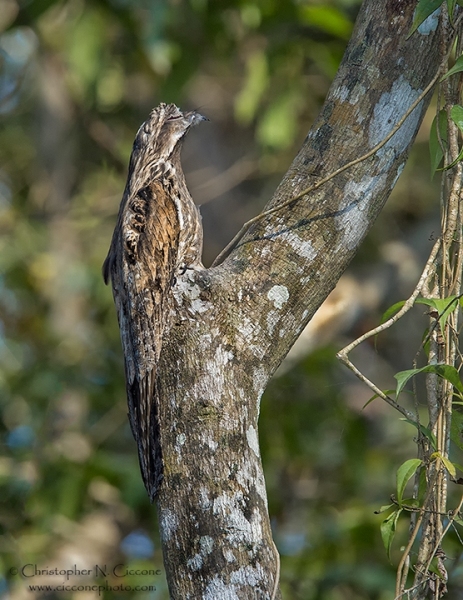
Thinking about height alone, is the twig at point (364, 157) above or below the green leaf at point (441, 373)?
above

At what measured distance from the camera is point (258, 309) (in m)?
1.91

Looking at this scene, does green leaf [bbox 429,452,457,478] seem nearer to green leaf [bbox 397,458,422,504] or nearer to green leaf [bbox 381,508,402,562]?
green leaf [bbox 397,458,422,504]

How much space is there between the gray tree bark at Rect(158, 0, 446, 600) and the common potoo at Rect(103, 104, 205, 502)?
0.11m

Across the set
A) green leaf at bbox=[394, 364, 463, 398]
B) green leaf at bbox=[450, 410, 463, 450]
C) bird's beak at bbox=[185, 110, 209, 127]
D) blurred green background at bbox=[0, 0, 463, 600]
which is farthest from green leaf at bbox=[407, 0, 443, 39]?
blurred green background at bbox=[0, 0, 463, 600]

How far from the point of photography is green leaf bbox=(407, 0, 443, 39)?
1896mm

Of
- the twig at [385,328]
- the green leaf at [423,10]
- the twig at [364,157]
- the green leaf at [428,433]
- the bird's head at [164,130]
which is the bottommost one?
the green leaf at [428,433]

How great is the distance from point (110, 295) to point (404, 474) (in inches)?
189

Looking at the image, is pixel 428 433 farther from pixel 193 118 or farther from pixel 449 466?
pixel 193 118

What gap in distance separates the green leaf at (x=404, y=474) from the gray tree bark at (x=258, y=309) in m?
0.31

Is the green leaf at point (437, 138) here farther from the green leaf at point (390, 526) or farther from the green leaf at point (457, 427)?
the green leaf at point (390, 526)

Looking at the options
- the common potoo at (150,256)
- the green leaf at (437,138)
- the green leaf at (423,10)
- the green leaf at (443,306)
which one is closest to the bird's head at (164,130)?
the common potoo at (150,256)

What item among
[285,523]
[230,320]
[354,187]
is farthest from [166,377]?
[285,523]

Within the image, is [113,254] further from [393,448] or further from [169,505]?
[393,448]

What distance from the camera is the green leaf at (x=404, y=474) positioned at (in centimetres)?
173
